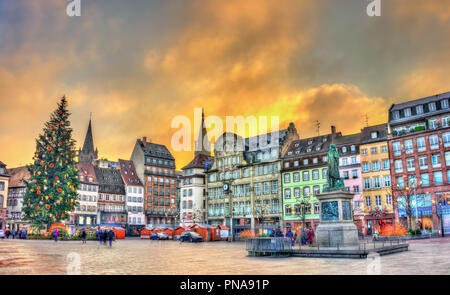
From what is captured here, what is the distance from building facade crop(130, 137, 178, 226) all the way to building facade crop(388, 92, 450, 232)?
57.8m

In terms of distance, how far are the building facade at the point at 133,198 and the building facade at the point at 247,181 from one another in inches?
834

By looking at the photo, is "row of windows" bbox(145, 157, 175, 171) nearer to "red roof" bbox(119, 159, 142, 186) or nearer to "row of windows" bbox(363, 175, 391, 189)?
"red roof" bbox(119, 159, 142, 186)

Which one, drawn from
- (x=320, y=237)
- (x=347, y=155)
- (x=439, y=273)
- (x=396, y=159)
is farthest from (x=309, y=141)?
(x=439, y=273)

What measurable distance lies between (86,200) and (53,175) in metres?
36.1

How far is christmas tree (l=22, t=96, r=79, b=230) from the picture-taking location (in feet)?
164

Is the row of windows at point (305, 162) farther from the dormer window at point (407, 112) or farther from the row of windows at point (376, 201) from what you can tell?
the dormer window at point (407, 112)

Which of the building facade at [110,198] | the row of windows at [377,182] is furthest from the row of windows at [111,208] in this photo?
the row of windows at [377,182]

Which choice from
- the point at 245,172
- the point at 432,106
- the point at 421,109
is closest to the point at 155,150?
the point at 245,172

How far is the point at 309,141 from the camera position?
7194cm

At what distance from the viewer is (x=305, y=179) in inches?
2650

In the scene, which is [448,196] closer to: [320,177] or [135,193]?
[320,177]

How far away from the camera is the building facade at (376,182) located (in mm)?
59625

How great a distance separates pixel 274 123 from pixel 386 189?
25.0 m

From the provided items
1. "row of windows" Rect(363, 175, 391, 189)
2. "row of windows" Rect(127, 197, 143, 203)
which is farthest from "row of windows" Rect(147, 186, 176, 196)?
"row of windows" Rect(363, 175, 391, 189)
